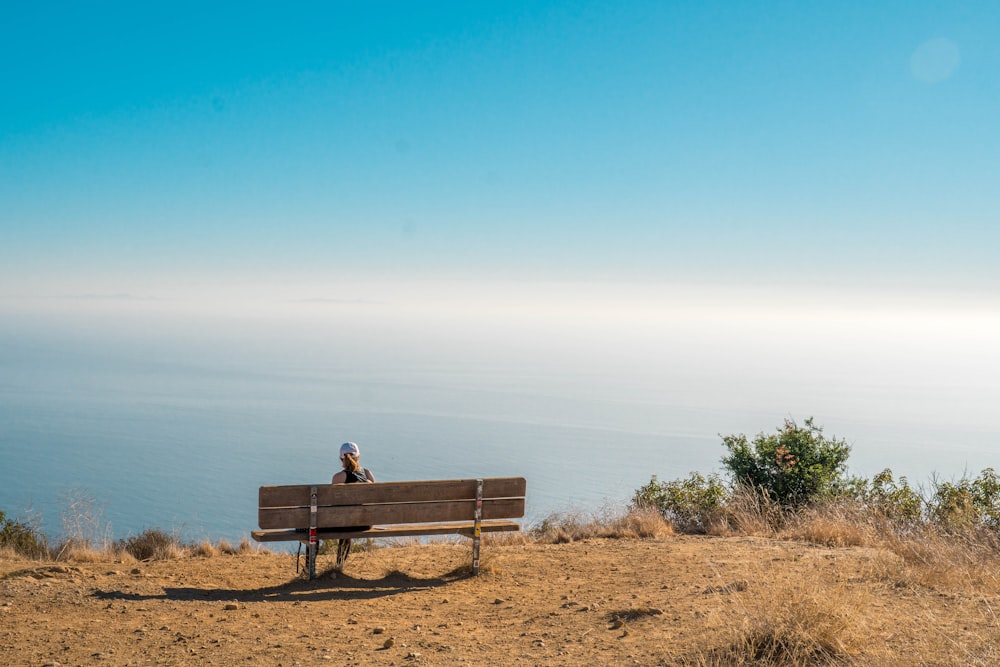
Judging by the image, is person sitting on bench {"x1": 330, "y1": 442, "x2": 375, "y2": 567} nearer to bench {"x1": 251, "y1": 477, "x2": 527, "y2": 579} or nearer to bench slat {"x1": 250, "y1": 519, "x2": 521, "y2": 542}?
bench {"x1": 251, "y1": 477, "x2": 527, "y2": 579}

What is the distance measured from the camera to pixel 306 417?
170500 mm

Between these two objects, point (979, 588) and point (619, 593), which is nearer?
point (979, 588)

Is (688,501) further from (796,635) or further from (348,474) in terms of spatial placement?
(796,635)

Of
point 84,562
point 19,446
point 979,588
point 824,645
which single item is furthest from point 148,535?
point 19,446

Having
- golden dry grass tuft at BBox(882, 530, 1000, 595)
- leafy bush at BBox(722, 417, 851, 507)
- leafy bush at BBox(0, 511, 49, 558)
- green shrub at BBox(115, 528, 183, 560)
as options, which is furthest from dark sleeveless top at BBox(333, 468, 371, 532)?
leafy bush at BBox(722, 417, 851, 507)

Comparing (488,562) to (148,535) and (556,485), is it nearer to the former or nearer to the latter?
(148,535)

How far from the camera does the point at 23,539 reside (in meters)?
8.43

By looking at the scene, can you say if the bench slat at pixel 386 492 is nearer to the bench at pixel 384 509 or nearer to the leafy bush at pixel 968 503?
the bench at pixel 384 509

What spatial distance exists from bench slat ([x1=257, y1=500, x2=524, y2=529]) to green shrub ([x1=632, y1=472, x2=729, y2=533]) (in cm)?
346

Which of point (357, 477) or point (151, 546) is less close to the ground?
point (357, 477)

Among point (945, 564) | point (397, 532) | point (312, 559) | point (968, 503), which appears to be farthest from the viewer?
point (968, 503)

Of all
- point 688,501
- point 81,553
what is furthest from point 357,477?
point 688,501

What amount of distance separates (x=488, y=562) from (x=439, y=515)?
2.23 feet

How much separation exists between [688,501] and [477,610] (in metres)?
5.72
